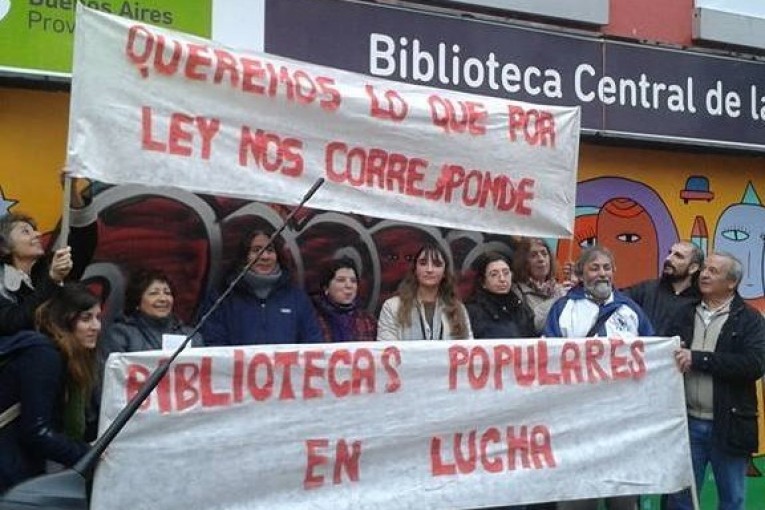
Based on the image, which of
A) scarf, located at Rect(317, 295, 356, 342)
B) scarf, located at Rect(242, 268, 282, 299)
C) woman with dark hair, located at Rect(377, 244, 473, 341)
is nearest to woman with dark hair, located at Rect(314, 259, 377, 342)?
scarf, located at Rect(317, 295, 356, 342)

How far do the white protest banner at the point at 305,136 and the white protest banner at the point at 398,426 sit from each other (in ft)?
2.13

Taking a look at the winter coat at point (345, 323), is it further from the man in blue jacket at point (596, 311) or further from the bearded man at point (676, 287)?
the bearded man at point (676, 287)

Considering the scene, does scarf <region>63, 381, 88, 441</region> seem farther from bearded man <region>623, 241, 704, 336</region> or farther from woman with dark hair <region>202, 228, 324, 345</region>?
bearded man <region>623, 241, 704, 336</region>

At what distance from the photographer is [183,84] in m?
4.35

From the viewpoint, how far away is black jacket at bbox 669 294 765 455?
580 centimetres

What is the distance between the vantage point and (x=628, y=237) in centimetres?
782

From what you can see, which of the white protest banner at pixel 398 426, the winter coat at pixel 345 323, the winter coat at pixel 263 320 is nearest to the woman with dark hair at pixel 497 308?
the winter coat at pixel 345 323

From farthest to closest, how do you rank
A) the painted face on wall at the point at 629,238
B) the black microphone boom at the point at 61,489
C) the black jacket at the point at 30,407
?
1. the painted face on wall at the point at 629,238
2. the black jacket at the point at 30,407
3. the black microphone boom at the point at 61,489

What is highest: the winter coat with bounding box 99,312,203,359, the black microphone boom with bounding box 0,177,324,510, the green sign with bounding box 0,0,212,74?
the green sign with bounding box 0,0,212,74

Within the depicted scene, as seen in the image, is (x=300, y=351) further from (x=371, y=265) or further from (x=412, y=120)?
(x=371, y=265)

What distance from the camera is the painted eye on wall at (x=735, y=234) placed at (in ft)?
27.1

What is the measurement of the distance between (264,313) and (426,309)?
0.85 meters

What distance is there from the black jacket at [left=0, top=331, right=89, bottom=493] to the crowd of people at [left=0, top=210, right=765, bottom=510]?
202mm

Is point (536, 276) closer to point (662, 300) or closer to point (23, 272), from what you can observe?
point (662, 300)
